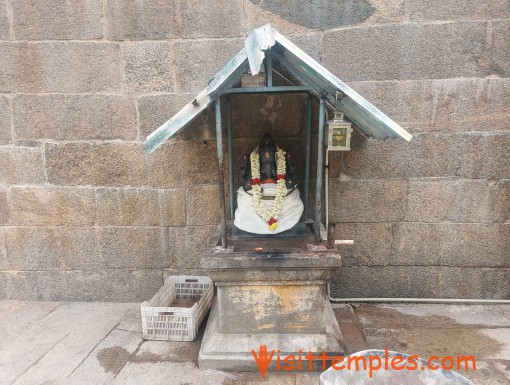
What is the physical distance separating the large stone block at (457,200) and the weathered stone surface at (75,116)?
3172 millimetres

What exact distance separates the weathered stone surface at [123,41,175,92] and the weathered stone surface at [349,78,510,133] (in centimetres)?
192

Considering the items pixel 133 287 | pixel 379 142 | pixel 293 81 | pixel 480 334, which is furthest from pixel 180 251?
pixel 480 334

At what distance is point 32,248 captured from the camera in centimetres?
406

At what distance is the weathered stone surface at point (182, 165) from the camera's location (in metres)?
3.82

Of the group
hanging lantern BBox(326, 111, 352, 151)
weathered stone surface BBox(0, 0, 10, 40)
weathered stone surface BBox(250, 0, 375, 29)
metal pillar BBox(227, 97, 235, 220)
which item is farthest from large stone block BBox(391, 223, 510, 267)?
weathered stone surface BBox(0, 0, 10, 40)

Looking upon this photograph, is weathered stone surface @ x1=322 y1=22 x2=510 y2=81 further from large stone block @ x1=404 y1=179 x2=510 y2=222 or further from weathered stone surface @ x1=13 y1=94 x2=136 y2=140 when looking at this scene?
weathered stone surface @ x1=13 y1=94 x2=136 y2=140

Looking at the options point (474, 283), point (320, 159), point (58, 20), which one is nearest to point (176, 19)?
point (58, 20)

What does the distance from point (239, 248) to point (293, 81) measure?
65.2 inches

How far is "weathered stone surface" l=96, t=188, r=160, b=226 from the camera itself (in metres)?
3.89

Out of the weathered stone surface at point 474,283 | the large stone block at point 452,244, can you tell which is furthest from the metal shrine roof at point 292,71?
the weathered stone surface at point 474,283

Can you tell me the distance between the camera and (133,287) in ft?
13.4

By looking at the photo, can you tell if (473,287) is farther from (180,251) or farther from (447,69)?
(180,251)

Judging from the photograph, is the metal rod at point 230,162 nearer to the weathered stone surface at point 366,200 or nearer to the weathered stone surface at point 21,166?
the weathered stone surface at point 366,200

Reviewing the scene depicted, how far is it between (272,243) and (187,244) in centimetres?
125
